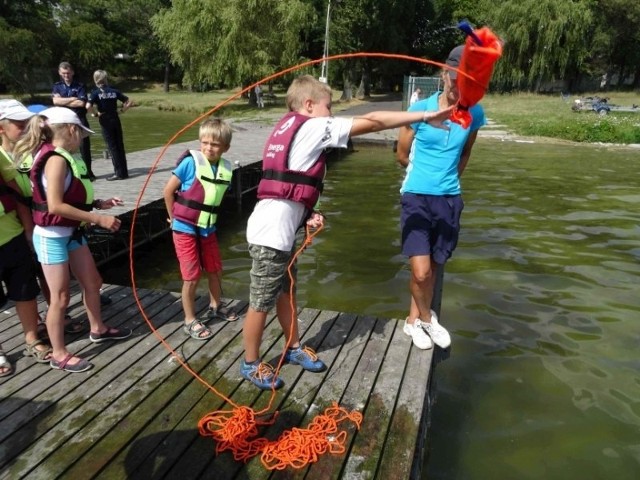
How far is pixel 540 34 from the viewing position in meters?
35.7

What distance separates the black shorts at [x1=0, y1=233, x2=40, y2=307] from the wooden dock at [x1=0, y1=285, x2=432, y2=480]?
56 centimetres

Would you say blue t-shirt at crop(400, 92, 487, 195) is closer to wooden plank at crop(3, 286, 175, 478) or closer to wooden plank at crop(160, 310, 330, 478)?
A: wooden plank at crop(160, 310, 330, 478)

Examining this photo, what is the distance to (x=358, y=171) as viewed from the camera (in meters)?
16.2

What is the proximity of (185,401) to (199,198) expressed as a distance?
1.68 m

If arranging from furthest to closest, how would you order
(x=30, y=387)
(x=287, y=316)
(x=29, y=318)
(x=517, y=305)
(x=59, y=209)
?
1. (x=517, y=305)
2. (x=29, y=318)
3. (x=287, y=316)
4. (x=30, y=387)
5. (x=59, y=209)

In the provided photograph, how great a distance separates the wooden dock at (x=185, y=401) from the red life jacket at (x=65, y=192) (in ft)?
3.73

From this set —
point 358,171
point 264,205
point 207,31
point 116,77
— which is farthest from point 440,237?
point 116,77

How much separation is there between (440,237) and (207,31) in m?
33.1

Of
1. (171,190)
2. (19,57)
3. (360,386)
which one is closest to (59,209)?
(171,190)

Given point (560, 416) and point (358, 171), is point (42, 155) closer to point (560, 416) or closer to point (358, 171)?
point (560, 416)

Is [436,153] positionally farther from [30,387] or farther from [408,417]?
[30,387]

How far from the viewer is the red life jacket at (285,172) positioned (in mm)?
3090

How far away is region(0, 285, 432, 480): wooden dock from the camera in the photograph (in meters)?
2.87

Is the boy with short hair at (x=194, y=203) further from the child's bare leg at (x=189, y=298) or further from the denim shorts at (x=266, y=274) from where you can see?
the denim shorts at (x=266, y=274)
